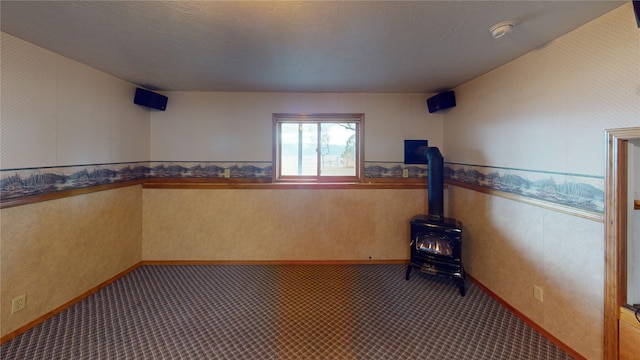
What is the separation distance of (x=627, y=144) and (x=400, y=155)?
6.90ft

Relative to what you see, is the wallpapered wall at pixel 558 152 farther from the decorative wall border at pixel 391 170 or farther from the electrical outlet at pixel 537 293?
the decorative wall border at pixel 391 170

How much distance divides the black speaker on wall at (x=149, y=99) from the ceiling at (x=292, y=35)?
29 cm

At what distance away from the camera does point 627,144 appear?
151cm

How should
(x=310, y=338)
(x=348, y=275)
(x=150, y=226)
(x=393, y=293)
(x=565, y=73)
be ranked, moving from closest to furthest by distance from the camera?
(x=565, y=73)
(x=310, y=338)
(x=393, y=293)
(x=348, y=275)
(x=150, y=226)

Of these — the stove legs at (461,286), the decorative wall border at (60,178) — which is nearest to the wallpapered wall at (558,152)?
the stove legs at (461,286)

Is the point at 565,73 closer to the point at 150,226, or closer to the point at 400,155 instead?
the point at 400,155

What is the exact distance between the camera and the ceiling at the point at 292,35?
1493 mm

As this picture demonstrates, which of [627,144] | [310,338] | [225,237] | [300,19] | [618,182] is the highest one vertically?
[300,19]

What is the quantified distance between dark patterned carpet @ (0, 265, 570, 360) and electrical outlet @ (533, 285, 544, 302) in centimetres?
28

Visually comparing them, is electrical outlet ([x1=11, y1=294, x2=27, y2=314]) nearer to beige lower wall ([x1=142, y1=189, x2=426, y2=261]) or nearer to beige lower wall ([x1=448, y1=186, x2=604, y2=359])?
beige lower wall ([x1=142, y1=189, x2=426, y2=261])

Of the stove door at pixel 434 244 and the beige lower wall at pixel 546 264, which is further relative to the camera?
the stove door at pixel 434 244

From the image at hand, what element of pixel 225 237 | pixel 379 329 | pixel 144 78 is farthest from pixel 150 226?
pixel 379 329

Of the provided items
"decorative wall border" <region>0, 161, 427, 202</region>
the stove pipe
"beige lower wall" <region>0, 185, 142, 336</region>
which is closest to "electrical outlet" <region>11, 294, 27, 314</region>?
"beige lower wall" <region>0, 185, 142, 336</region>

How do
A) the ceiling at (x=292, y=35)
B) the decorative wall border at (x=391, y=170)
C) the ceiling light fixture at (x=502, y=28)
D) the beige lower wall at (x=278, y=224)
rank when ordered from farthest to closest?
the decorative wall border at (x=391, y=170), the beige lower wall at (x=278, y=224), the ceiling light fixture at (x=502, y=28), the ceiling at (x=292, y=35)
